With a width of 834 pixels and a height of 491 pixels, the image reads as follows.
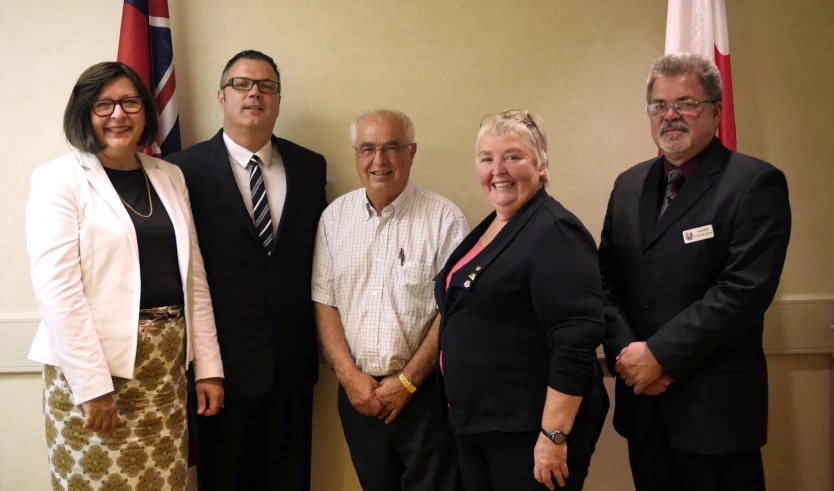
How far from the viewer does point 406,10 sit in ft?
8.89

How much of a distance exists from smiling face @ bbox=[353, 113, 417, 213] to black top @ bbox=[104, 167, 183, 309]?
70 cm

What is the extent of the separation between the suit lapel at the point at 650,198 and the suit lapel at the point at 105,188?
62.4 inches

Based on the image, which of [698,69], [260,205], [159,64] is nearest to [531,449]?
[698,69]

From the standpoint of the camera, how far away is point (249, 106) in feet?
7.88

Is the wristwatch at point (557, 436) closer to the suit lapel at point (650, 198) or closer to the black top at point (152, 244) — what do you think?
the suit lapel at point (650, 198)

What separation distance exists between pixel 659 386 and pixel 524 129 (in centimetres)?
86

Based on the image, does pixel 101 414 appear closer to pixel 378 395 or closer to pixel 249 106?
pixel 378 395

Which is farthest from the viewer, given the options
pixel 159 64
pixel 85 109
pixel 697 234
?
pixel 159 64

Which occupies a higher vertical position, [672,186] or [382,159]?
[382,159]

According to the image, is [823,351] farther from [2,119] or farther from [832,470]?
[2,119]

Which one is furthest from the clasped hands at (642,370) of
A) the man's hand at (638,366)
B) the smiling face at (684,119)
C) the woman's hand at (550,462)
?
the smiling face at (684,119)

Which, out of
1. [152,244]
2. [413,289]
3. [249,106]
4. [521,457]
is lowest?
[521,457]

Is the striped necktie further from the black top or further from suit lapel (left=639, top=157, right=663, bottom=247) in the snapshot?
suit lapel (left=639, top=157, right=663, bottom=247)

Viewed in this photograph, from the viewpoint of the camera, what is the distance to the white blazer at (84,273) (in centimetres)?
182
